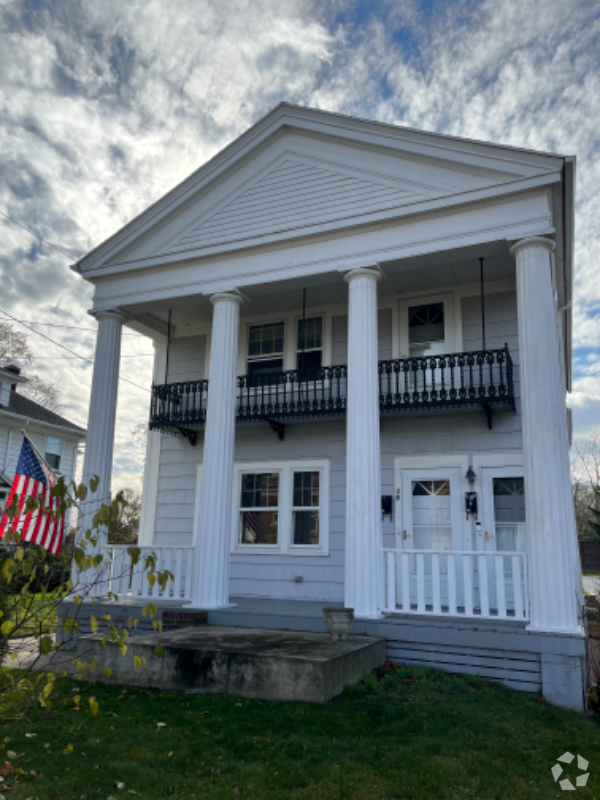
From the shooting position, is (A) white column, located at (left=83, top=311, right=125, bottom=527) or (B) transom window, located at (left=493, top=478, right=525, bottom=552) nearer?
(B) transom window, located at (left=493, top=478, right=525, bottom=552)

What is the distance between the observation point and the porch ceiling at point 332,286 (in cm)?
899

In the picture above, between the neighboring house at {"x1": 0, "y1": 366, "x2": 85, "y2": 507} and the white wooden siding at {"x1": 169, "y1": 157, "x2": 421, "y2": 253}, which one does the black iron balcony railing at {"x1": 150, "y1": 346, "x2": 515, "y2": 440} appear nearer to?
the white wooden siding at {"x1": 169, "y1": 157, "x2": 421, "y2": 253}

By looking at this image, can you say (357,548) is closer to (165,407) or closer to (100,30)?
(165,407)

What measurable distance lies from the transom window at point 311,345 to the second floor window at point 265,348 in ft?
1.32

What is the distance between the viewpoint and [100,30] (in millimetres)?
10727

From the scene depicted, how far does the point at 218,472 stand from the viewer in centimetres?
934

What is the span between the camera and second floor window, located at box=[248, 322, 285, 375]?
1224 centimetres

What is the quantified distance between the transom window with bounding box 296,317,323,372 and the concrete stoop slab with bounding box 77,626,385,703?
5.88 metres

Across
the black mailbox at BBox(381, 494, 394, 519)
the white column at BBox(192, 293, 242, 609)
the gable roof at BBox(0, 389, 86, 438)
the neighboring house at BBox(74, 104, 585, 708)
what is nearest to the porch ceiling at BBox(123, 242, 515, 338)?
the neighboring house at BBox(74, 104, 585, 708)

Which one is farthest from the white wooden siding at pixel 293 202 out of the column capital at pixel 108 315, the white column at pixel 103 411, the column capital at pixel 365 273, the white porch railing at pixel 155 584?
the white porch railing at pixel 155 584

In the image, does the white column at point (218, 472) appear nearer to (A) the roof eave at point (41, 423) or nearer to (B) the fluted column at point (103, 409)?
(B) the fluted column at point (103, 409)

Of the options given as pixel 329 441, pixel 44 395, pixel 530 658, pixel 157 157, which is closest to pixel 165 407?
pixel 329 441

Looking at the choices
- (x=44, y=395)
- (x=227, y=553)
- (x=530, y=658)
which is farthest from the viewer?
(x=44, y=395)

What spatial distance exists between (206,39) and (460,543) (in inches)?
379
